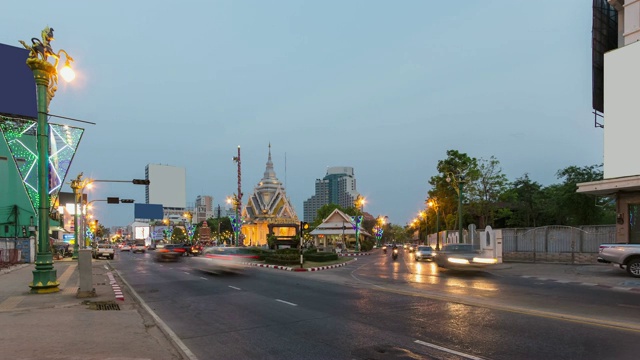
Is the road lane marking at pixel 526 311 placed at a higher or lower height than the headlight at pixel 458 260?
higher

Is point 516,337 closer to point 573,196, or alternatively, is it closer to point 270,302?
point 270,302

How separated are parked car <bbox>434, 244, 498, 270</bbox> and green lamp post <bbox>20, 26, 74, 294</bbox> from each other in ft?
59.0

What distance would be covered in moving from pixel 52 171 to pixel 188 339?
1504 inches

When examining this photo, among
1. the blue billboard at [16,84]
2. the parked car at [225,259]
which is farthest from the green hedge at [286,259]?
the blue billboard at [16,84]

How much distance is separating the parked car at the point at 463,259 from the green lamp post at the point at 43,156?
17982 millimetres

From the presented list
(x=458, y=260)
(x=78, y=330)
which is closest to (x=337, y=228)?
(x=458, y=260)

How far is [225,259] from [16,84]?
34686 mm

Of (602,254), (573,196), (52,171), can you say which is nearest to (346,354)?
(602,254)

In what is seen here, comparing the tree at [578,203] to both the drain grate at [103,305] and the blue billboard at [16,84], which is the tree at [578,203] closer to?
the drain grate at [103,305]

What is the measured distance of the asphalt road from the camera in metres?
7.24

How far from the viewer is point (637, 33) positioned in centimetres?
2922

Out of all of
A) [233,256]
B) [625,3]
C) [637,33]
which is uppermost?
[625,3]

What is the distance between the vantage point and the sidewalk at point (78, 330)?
23.3ft

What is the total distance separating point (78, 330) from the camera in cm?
886
